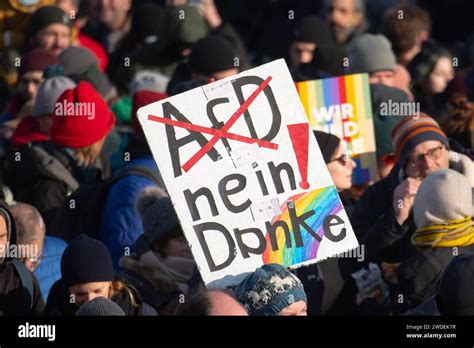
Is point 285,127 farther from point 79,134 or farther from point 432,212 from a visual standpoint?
point 79,134

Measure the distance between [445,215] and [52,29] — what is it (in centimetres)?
583

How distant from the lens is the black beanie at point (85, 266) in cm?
923

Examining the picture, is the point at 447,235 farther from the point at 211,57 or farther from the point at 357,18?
the point at 357,18

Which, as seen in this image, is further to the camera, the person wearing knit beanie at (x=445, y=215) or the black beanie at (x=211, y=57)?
the black beanie at (x=211, y=57)

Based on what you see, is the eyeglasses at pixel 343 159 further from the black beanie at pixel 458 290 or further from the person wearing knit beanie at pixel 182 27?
the person wearing knit beanie at pixel 182 27

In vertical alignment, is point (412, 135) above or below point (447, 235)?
above

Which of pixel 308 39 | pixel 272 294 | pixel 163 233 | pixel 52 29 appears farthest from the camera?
pixel 308 39

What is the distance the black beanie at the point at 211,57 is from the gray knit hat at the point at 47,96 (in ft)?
3.14

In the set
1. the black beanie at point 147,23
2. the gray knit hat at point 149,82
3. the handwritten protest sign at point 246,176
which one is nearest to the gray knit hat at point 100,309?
the handwritten protest sign at point 246,176

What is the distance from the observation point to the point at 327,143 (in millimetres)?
10477

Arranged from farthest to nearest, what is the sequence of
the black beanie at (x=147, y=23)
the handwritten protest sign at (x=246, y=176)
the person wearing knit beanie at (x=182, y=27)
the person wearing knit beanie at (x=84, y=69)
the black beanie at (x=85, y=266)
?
1. the black beanie at (x=147, y=23)
2. the person wearing knit beanie at (x=182, y=27)
3. the person wearing knit beanie at (x=84, y=69)
4. the black beanie at (x=85, y=266)
5. the handwritten protest sign at (x=246, y=176)

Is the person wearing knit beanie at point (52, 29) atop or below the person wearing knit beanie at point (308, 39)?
atop

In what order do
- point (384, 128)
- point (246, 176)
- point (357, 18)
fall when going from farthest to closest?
1. point (357, 18)
2. point (384, 128)
3. point (246, 176)

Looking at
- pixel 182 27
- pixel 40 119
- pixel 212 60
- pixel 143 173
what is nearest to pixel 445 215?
pixel 143 173
